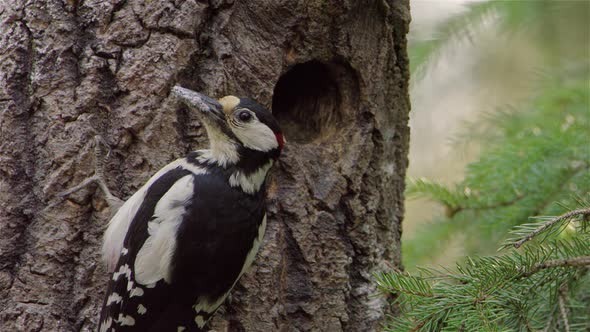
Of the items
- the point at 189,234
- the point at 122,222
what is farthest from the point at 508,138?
the point at 122,222

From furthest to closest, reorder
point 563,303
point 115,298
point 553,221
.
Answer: point 115,298, point 563,303, point 553,221

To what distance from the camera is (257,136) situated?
239cm

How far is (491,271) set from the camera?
1.87 m

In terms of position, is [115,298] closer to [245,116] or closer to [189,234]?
[189,234]

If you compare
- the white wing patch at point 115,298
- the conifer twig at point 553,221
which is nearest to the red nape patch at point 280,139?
the white wing patch at point 115,298

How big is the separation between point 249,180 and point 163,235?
1.12ft

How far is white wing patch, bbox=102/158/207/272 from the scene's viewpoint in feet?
7.47

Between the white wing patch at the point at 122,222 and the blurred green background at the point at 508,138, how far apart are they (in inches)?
43.8

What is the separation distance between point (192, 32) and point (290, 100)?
2.31 feet

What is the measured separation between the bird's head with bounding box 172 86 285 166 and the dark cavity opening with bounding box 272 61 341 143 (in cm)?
38

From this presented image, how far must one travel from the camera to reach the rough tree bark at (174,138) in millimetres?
2305

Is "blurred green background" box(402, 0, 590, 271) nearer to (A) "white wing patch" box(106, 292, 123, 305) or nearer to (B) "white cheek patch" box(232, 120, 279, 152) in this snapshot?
(B) "white cheek patch" box(232, 120, 279, 152)

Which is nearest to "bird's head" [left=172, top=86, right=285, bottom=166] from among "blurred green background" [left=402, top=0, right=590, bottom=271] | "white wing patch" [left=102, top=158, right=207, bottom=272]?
"white wing patch" [left=102, top=158, right=207, bottom=272]

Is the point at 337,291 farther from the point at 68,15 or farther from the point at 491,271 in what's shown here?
the point at 68,15
